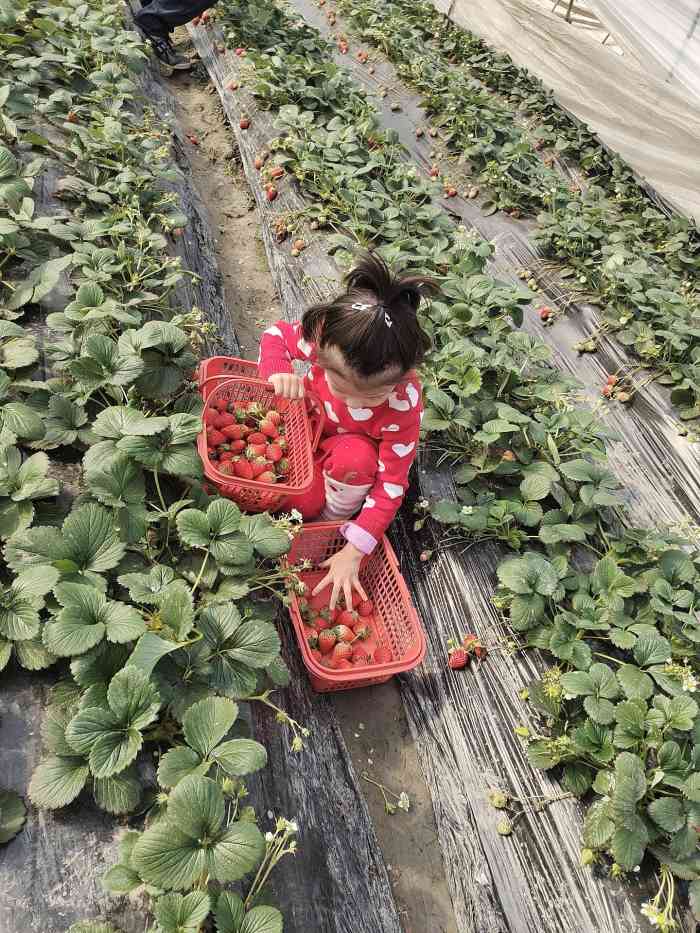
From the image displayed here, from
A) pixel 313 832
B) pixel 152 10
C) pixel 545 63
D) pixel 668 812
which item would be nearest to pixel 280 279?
pixel 313 832

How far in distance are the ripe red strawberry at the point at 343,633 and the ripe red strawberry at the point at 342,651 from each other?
0.02 meters

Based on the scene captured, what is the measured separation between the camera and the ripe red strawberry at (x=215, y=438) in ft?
7.05

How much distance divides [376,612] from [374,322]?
114cm

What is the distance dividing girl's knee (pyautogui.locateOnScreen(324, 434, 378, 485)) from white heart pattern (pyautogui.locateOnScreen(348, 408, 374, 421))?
0.24 ft

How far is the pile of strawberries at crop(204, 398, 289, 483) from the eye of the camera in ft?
6.95

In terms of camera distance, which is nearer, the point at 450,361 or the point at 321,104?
the point at 450,361

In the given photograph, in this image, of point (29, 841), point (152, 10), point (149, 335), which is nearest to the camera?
point (29, 841)

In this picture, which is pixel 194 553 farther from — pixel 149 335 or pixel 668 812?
pixel 668 812

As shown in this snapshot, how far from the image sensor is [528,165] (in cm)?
466

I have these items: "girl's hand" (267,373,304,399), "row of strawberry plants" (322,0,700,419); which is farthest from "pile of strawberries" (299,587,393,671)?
"row of strawberry plants" (322,0,700,419)

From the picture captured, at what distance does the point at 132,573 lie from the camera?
4.98ft

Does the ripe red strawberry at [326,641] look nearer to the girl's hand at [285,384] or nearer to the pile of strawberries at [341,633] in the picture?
the pile of strawberries at [341,633]

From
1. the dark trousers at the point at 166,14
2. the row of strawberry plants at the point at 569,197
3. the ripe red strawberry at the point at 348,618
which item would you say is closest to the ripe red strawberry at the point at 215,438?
the ripe red strawberry at the point at 348,618

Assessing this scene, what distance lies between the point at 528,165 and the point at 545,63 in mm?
2648
